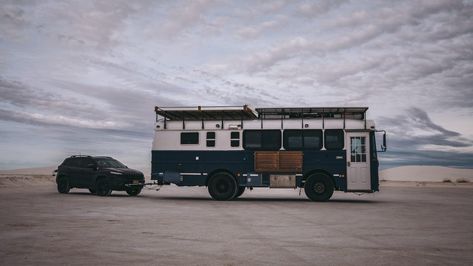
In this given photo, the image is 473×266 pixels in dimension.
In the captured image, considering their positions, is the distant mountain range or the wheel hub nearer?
the wheel hub

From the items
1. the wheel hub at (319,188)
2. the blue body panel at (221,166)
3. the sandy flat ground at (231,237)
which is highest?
the blue body panel at (221,166)

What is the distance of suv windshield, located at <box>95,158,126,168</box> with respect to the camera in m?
21.7

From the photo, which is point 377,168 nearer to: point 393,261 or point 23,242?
point 393,261

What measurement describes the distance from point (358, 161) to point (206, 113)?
6603 millimetres

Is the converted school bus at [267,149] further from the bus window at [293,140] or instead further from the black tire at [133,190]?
the black tire at [133,190]

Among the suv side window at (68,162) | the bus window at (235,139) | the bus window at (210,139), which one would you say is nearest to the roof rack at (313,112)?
the bus window at (235,139)

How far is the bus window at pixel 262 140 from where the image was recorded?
62.9ft

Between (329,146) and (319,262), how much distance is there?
1252 centimetres

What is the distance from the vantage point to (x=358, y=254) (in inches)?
286

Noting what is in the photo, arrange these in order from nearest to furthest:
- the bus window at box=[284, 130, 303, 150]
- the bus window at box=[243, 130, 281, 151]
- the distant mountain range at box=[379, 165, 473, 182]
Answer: the bus window at box=[284, 130, 303, 150], the bus window at box=[243, 130, 281, 151], the distant mountain range at box=[379, 165, 473, 182]

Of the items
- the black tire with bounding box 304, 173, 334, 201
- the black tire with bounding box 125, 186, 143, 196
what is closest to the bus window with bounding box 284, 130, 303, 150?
the black tire with bounding box 304, 173, 334, 201

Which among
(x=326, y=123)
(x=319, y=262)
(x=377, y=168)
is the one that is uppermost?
(x=326, y=123)

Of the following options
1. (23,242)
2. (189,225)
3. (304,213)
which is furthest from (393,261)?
(304,213)

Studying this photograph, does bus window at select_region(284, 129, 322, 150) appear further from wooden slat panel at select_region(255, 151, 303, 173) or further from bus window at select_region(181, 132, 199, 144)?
bus window at select_region(181, 132, 199, 144)
